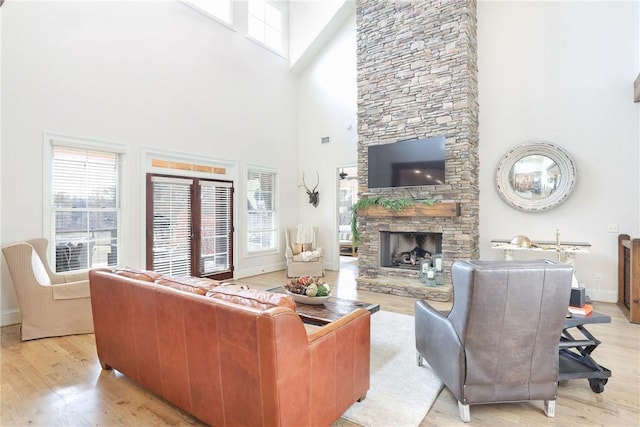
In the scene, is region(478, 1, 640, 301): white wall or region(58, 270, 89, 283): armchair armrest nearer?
region(58, 270, 89, 283): armchair armrest

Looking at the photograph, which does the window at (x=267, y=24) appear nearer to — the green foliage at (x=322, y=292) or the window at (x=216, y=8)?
the window at (x=216, y=8)

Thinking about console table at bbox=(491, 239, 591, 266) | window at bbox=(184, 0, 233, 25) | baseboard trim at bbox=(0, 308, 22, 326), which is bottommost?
baseboard trim at bbox=(0, 308, 22, 326)

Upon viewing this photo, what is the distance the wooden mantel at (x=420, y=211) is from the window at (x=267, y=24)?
4265 mm

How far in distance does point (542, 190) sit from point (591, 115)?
121 centimetres

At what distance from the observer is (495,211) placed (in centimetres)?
536

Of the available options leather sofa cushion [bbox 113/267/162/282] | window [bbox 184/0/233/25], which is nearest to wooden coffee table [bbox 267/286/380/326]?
leather sofa cushion [bbox 113/267/162/282]

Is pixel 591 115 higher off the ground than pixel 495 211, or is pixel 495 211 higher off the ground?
pixel 591 115

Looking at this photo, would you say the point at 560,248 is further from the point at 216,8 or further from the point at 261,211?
the point at 216,8

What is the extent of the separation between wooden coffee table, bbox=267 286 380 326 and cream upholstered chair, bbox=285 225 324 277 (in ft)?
10.4

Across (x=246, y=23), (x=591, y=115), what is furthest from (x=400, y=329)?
(x=246, y=23)

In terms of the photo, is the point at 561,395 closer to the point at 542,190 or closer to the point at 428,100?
the point at 542,190

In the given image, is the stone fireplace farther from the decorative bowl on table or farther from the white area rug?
the decorative bowl on table

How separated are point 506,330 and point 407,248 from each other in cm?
A: 408

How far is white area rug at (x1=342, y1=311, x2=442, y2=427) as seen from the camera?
2.10 m
